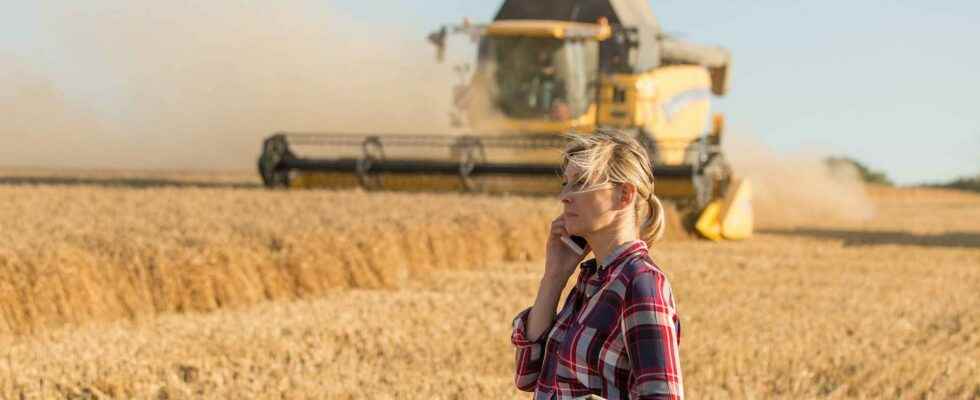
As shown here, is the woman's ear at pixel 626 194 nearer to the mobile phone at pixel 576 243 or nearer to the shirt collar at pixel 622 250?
the shirt collar at pixel 622 250

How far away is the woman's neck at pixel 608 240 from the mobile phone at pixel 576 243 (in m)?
0.12

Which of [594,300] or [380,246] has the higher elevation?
[594,300]

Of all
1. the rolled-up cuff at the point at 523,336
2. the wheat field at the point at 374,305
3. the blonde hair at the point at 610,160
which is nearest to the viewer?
the blonde hair at the point at 610,160

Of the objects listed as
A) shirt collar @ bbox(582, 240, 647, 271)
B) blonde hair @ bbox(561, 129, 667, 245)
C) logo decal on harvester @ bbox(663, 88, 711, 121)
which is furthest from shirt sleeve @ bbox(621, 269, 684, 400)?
logo decal on harvester @ bbox(663, 88, 711, 121)

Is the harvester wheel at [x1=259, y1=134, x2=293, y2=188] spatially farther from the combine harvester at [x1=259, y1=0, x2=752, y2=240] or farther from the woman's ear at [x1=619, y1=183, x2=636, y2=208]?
the woman's ear at [x1=619, y1=183, x2=636, y2=208]

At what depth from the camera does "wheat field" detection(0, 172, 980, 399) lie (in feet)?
22.2

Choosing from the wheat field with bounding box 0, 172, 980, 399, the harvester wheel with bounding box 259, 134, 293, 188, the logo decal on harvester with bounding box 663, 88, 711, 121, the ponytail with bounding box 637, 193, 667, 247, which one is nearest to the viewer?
the ponytail with bounding box 637, 193, 667, 247

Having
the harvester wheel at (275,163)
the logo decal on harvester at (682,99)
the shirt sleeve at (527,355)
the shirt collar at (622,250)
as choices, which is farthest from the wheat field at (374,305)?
the logo decal on harvester at (682,99)

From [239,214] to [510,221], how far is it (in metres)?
3.09

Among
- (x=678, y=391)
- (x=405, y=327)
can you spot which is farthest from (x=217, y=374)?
(x=678, y=391)

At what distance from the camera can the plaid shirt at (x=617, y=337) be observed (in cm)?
A: 280

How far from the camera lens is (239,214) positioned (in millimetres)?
14234

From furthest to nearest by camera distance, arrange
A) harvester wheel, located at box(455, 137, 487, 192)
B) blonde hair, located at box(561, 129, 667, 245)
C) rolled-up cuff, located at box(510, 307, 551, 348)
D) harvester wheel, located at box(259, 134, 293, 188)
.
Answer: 1. harvester wheel, located at box(259, 134, 293, 188)
2. harvester wheel, located at box(455, 137, 487, 192)
3. rolled-up cuff, located at box(510, 307, 551, 348)
4. blonde hair, located at box(561, 129, 667, 245)

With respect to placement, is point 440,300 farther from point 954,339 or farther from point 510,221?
point 510,221
